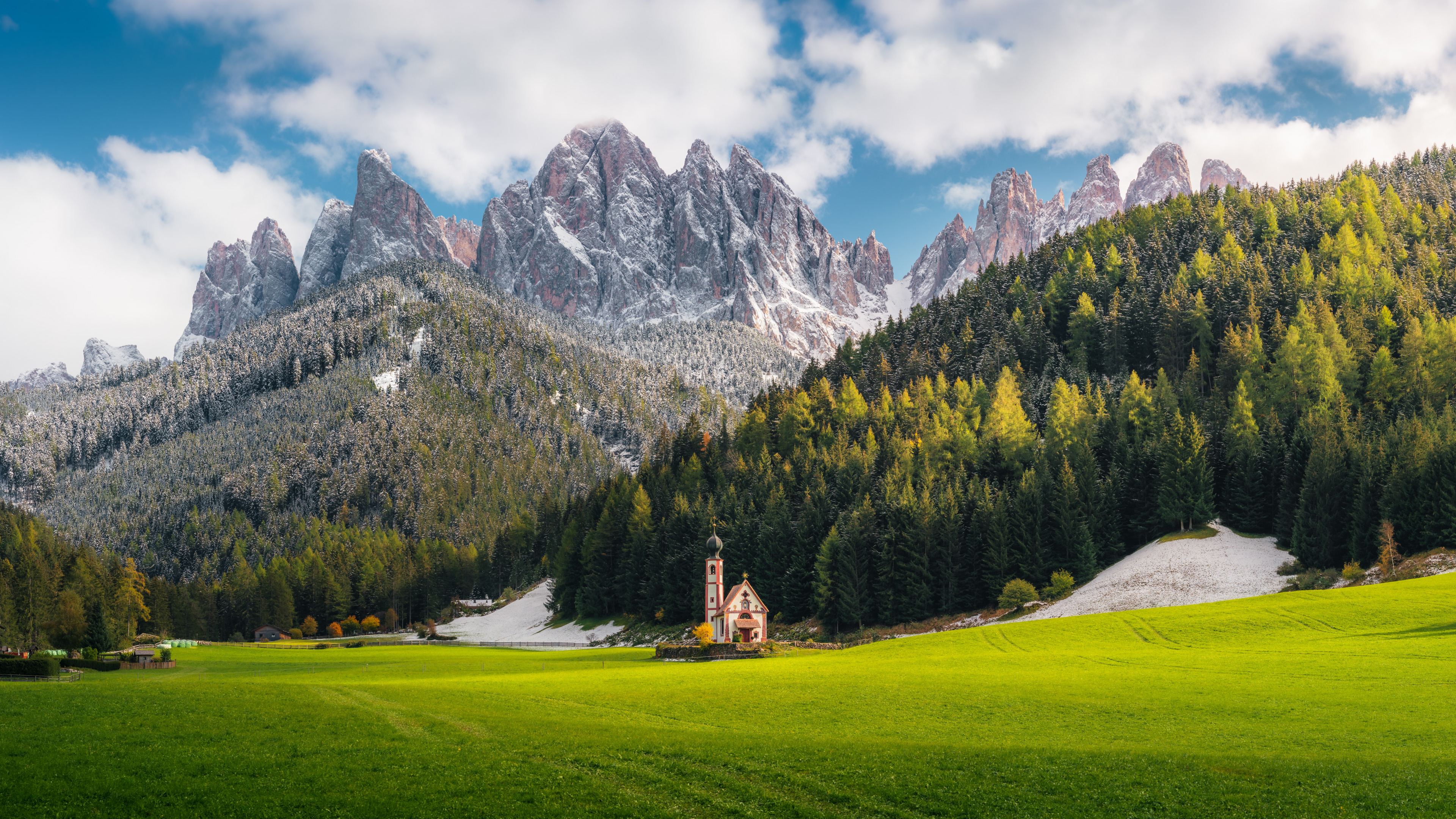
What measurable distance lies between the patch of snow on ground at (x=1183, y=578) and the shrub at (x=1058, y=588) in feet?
2.77

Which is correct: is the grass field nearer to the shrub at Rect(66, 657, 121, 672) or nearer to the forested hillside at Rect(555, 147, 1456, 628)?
the shrub at Rect(66, 657, 121, 672)

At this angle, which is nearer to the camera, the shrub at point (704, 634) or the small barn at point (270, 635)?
the shrub at point (704, 634)

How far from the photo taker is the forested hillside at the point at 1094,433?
76750 millimetres

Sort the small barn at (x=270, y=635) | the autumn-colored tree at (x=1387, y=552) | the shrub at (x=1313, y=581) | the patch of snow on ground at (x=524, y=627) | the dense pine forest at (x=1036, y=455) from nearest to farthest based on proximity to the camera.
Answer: the autumn-colored tree at (x=1387, y=552) → the shrub at (x=1313, y=581) → the dense pine forest at (x=1036, y=455) → the patch of snow on ground at (x=524, y=627) → the small barn at (x=270, y=635)

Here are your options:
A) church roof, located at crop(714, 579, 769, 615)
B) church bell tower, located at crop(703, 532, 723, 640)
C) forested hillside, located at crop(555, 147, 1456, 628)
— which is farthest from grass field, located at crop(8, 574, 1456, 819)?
church bell tower, located at crop(703, 532, 723, 640)

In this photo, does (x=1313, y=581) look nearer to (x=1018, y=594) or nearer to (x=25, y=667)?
(x=1018, y=594)

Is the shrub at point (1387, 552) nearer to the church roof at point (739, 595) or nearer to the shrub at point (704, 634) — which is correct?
the church roof at point (739, 595)

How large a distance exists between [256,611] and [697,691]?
122 metres

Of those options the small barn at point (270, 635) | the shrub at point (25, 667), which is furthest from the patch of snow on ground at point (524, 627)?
the shrub at point (25, 667)

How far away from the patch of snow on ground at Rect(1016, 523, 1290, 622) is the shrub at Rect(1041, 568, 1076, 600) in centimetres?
84

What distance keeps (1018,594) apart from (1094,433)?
31.3 metres

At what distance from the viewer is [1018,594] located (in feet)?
233

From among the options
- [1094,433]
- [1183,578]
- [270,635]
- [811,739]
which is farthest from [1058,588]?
[270,635]

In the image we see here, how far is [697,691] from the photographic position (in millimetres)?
37219
